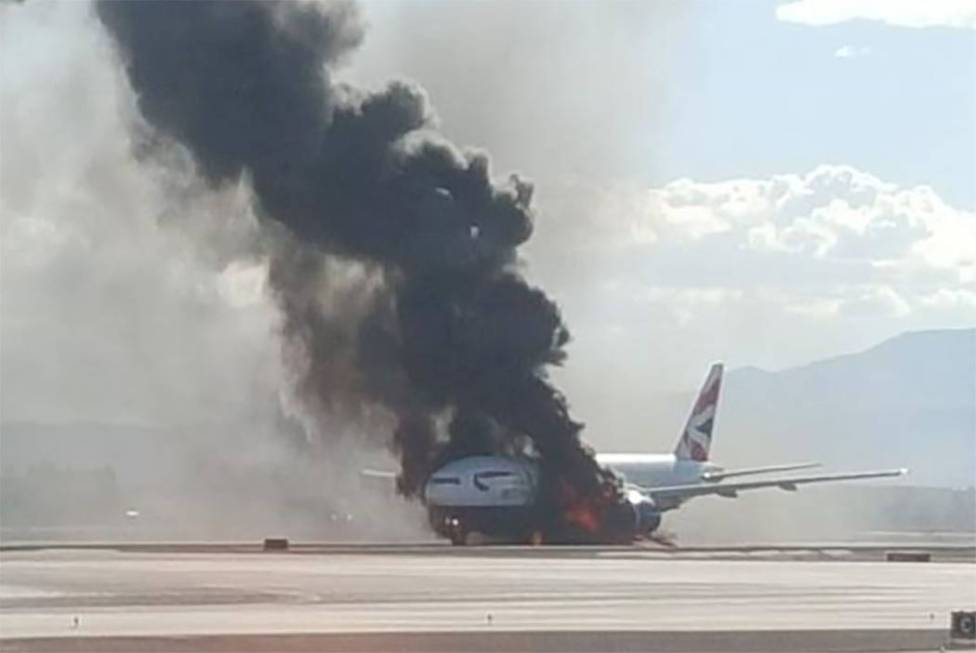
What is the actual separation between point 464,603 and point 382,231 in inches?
2277

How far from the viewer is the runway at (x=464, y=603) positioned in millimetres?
44281

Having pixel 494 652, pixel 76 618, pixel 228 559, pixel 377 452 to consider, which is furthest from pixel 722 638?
pixel 377 452

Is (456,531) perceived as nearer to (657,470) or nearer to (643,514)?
(643,514)

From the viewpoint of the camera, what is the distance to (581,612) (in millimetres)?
52469

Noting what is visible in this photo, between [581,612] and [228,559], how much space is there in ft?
110

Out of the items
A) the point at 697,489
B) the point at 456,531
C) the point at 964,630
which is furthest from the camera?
the point at 697,489

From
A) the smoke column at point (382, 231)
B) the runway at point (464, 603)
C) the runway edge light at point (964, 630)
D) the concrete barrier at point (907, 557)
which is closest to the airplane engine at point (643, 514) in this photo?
the smoke column at point (382, 231)

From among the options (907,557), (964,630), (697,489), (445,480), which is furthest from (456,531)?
(964,630)

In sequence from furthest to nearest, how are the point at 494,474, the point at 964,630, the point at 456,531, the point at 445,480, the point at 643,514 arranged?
1. the point at 643,514
2. the point at 456,531
3. the point at 445,480
4. the point at 494,474
5. the point at 964,630

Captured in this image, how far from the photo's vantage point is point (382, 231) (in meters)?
112

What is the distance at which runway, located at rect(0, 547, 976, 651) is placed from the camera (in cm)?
4428

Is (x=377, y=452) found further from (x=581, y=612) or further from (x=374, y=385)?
(x=581, y=612)

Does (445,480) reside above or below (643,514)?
above

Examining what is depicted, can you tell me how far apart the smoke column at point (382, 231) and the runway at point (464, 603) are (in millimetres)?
24984
